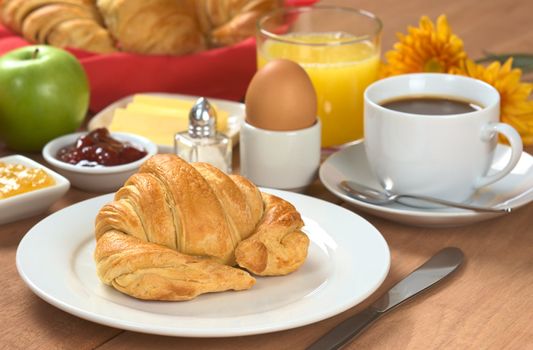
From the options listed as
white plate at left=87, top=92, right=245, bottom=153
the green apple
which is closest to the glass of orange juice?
white plate at left=87, top=92, right=245, bottom=153

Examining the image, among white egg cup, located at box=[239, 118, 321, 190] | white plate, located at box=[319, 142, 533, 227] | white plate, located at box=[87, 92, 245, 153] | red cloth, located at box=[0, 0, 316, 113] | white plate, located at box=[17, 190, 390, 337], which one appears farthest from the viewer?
red cloth, located at box=[0, 0, 316, 113]

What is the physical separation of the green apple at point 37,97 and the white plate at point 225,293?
14.1 inches

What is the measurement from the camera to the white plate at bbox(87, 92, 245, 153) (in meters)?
1.63

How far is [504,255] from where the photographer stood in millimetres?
1248

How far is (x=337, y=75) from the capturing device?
1601mm

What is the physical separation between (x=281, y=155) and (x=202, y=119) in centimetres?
13

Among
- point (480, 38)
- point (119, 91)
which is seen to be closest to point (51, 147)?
point (119, 91)

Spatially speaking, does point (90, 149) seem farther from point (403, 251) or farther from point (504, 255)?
point (504, 255)

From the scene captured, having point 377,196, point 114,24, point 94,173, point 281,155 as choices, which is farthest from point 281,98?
point 114,24

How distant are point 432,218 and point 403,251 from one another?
0.06m

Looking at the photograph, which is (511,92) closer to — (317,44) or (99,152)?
(317,44)

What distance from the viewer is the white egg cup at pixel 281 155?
140cm

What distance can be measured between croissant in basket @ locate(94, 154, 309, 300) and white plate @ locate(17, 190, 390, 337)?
21 mm

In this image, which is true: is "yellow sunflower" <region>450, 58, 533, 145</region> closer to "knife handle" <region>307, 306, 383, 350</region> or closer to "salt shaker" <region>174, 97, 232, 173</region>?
"salt shaker" <region>174, 97, 232, 173</region>
